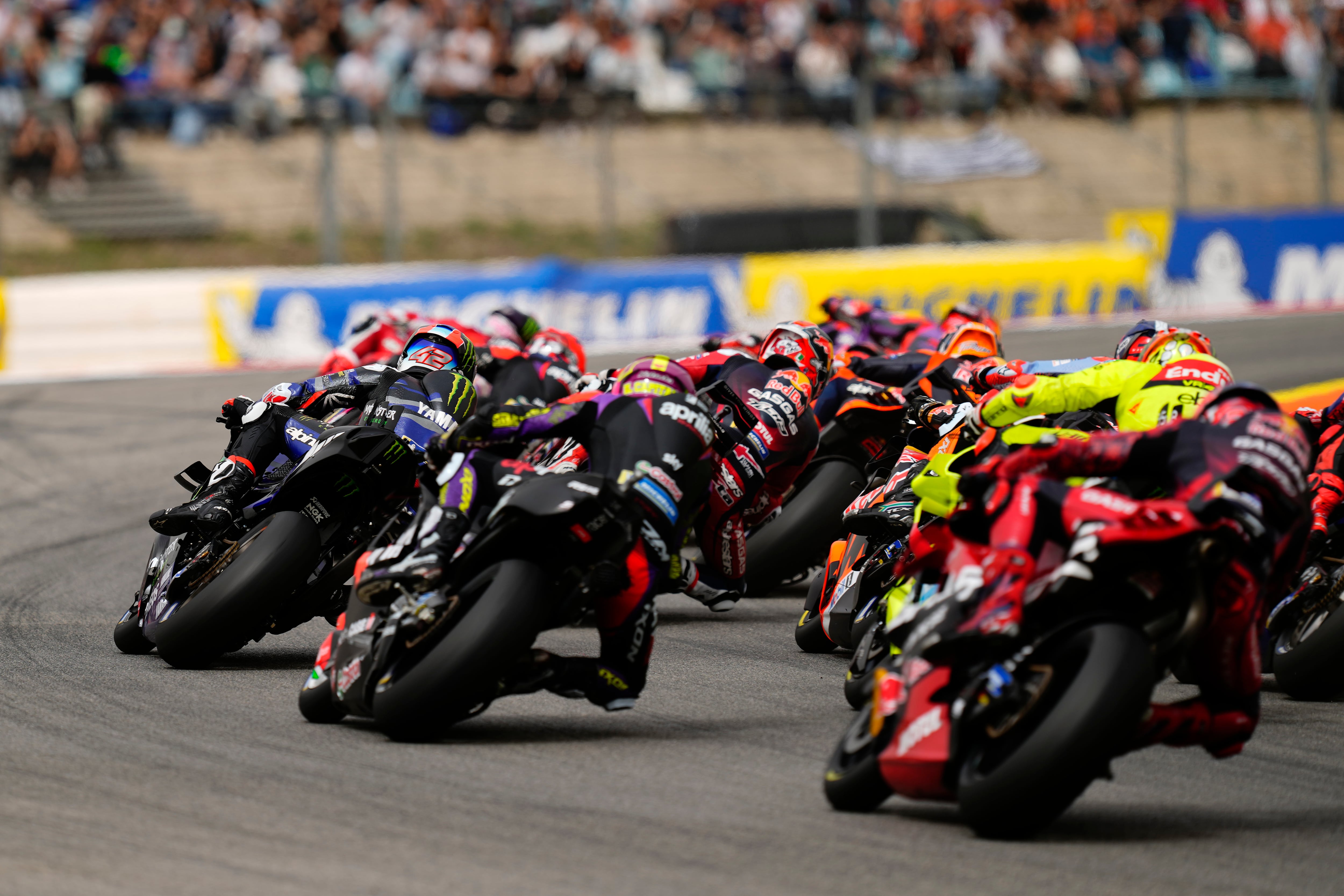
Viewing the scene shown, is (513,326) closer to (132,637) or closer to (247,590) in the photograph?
(132,637)

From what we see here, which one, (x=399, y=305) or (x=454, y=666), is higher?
(x=454, y=666)

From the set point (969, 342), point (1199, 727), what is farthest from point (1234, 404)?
point (969, 342)

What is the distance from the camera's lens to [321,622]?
8.23 meters

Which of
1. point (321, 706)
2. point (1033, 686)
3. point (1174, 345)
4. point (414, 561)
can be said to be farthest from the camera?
point (1174, 345)

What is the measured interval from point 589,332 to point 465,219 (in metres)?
3.87

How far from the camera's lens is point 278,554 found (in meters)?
6.68

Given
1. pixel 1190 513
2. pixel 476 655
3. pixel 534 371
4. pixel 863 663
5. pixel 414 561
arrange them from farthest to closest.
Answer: pixel 534 371, pixel 863 663, pixel 414 561, pixel 476 655, pixel 1190 513

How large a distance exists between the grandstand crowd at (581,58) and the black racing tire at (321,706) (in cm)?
1394

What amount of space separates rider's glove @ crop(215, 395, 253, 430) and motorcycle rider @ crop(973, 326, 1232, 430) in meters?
2.99

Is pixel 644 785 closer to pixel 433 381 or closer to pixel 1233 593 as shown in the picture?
pixel 1233 593

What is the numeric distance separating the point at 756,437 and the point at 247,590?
2.56 meters

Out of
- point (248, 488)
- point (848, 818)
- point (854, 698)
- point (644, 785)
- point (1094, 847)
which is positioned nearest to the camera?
point (1094, 847)

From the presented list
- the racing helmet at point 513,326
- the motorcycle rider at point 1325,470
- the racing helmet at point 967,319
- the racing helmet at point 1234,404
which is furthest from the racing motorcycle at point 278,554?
the racing helmet at point 967,319

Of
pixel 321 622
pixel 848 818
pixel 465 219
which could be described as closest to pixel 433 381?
pixel 321 622
